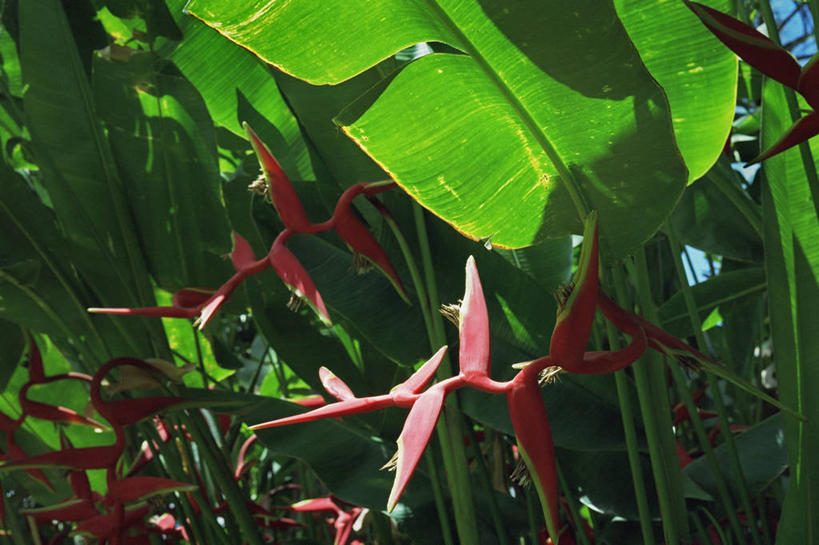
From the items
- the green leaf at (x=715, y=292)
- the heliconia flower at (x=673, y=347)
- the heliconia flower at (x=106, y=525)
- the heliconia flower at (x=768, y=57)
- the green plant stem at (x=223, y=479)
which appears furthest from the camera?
the green leaf at (x=715, y=292)

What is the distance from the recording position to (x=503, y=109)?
0.60m

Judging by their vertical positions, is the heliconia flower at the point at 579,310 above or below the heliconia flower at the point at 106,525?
above

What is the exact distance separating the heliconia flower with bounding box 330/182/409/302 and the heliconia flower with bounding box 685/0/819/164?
345 mm

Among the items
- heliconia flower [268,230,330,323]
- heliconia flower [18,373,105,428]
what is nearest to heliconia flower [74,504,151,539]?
heliconia flower [18,373,105,428]

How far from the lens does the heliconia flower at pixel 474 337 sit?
1.30 ft

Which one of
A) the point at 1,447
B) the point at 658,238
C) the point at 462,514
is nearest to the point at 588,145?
the point at 462,514

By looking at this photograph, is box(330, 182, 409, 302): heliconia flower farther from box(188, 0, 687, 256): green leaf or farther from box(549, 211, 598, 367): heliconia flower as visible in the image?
box(549, 211, 598, 367): heliconia flower

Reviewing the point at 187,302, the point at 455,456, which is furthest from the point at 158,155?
the point at 455,456

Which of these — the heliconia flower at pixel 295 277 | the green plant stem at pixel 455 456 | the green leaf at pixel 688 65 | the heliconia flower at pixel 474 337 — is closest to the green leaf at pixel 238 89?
the green plant stem at pixel 455 456

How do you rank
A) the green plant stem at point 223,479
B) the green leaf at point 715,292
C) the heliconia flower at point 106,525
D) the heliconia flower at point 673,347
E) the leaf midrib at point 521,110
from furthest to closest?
1. the green leaf at point 715,292
2. the green plant stem at point 223,479
3. the heliconia flower at point 106,525
4. the leaf midrib at point 521,110
5. the heliconia flower at point 673,347

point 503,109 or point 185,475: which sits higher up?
point 503,109

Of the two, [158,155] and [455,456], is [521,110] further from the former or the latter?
[158,155]

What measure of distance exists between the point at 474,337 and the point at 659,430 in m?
0.39

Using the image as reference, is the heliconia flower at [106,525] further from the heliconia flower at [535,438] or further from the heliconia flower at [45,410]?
the heliconia flower at [535,438]
